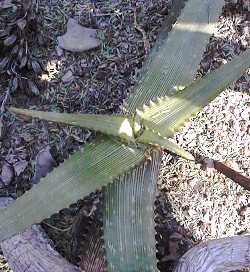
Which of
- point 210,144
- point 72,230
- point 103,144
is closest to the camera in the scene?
point 103,144

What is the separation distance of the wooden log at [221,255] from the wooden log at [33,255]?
390 mm

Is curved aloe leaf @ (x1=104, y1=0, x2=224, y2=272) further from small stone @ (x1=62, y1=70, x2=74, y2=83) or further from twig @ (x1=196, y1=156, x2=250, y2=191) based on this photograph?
small stone @ (x1=62, y1=70, x2=74, y2=83)

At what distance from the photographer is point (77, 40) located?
216cm

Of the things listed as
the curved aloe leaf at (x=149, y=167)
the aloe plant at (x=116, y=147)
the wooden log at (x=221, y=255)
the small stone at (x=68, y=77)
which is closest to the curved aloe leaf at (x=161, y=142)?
the aloe plant at (x=116, y=147)

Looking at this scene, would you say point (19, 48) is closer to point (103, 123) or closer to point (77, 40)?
point (77, 40)

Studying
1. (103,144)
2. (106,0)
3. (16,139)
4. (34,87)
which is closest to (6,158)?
(16,139)

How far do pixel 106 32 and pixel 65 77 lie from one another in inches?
9.8

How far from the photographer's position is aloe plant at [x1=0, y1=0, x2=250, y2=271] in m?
1.48

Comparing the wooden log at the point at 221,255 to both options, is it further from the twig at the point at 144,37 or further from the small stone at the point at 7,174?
the twig at the point at 144,37

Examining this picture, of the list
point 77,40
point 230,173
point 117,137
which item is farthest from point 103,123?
point 77,40

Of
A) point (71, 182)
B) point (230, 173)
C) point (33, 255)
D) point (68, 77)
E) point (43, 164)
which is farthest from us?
point (68, 77)

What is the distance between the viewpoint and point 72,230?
1.97 metres

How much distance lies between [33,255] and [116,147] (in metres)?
0.50

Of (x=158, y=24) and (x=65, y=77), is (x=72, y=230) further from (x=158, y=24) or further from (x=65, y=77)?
(x=158, y=24)
